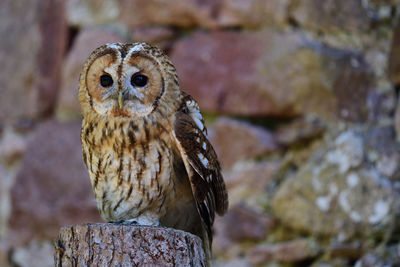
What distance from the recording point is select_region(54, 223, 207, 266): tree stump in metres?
1.66

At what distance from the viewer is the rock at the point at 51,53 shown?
127 inches

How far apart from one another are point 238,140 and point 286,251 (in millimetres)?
521

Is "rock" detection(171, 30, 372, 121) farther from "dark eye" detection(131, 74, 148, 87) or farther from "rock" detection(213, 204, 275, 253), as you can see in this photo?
"dark eye" detection(131, 74, 148, 87)

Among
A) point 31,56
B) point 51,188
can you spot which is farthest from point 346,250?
point 31,56

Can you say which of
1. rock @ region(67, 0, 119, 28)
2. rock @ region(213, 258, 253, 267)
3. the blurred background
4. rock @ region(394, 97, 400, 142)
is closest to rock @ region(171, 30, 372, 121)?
the blurred background

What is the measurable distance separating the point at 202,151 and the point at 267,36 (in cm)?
82

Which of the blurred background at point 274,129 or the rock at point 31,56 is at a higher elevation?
the rock at point 31,56

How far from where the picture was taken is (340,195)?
2.63 meters

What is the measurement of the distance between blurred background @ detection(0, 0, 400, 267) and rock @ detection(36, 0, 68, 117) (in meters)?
0.10

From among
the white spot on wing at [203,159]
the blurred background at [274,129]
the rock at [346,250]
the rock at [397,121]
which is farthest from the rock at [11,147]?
the rock at [397,121]

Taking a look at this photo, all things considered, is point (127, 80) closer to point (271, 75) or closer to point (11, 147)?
point (271, 75)

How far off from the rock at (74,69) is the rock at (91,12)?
5 cm

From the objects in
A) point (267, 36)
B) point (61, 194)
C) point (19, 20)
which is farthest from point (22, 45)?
point (267, 36)

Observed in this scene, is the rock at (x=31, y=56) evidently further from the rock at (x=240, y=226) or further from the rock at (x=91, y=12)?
the rock at (x=240, y=226)
